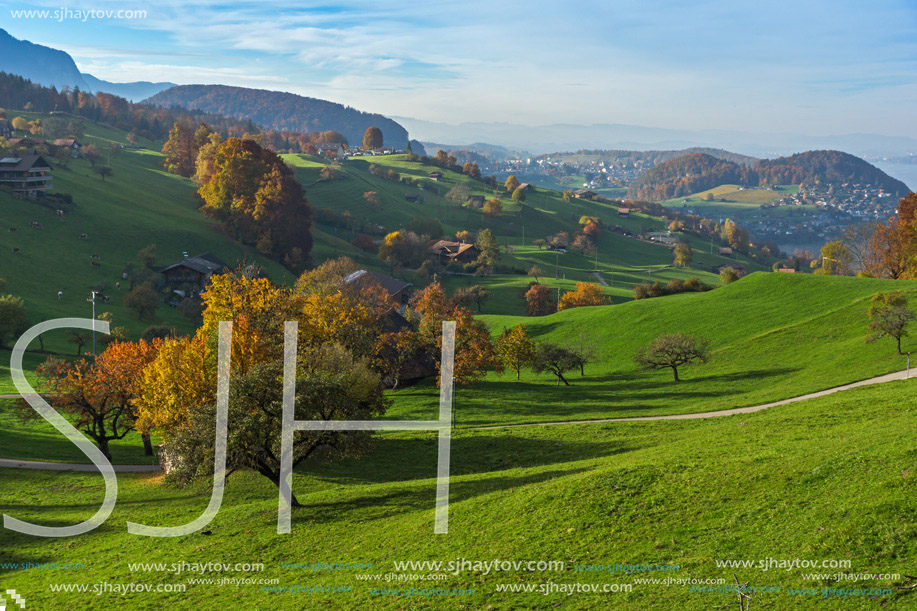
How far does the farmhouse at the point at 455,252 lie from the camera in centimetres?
13200

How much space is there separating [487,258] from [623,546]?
111186 millimetres

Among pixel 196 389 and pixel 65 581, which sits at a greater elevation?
pixel 196 389

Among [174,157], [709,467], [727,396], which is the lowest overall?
[727,396]

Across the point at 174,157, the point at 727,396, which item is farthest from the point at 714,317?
the point at 174,157

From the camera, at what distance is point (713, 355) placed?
5472 cm

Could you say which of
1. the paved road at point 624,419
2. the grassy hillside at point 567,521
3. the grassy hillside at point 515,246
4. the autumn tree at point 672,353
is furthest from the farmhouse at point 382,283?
the grassy hillside at point 567,521

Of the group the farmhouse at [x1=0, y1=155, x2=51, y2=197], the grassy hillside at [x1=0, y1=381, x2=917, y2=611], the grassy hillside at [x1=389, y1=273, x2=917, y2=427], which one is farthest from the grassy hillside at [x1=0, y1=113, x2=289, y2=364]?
the grassy hillside at [x1=0, y1=381, x2=917, y2=611]

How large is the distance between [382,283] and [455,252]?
38037mm

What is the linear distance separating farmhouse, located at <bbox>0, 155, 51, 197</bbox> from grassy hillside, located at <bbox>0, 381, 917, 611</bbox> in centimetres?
8708

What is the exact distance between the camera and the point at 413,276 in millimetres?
117750

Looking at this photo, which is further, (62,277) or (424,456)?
(62,277)

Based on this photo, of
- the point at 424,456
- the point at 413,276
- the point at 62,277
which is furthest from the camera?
the point at 413,276

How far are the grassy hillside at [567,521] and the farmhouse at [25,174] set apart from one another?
286ft

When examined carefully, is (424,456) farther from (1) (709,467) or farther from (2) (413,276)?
(2) (413,276)
